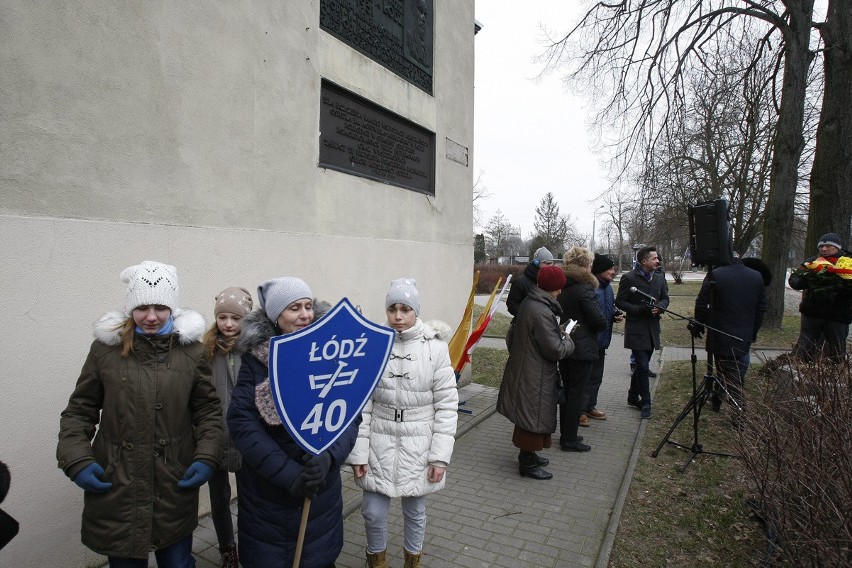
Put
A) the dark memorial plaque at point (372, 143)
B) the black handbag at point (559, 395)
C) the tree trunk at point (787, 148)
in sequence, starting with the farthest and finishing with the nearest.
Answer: the tree trunk at point (787, 148), the dark memorial plaque at point (372, 143), the black handbag at point (559, 395)

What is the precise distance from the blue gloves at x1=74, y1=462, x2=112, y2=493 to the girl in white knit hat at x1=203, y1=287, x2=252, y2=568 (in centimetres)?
86

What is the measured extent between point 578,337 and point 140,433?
403cm

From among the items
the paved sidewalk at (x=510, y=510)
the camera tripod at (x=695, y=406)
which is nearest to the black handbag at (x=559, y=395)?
the paved sidewalk at (x=510, y=510)

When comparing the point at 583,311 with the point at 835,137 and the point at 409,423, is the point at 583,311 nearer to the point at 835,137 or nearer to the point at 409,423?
the point at 409,423

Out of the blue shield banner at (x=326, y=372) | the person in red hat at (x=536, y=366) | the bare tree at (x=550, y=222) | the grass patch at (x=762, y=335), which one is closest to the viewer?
the blue shield banner at (x=326, y=372)

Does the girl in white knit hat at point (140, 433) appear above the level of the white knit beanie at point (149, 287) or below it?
below

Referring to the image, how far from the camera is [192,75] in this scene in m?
3.48

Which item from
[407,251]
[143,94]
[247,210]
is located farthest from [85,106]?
[407,251]

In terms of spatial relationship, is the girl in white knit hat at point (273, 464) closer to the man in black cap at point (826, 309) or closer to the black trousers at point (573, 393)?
the black trousers at point (573, 393)

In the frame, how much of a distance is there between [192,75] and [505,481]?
4.06 m

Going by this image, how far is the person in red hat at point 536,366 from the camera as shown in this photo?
4281 mm

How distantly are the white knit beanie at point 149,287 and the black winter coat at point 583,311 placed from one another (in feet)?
12.2

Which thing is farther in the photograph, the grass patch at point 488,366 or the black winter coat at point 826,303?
the grass patch at point 488,366

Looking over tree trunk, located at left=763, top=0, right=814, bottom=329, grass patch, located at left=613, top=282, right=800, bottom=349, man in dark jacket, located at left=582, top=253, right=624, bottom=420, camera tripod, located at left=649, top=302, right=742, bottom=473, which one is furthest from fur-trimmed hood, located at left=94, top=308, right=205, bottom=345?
tree trunk, located at left=763, top=0, right=814, bottom=329
